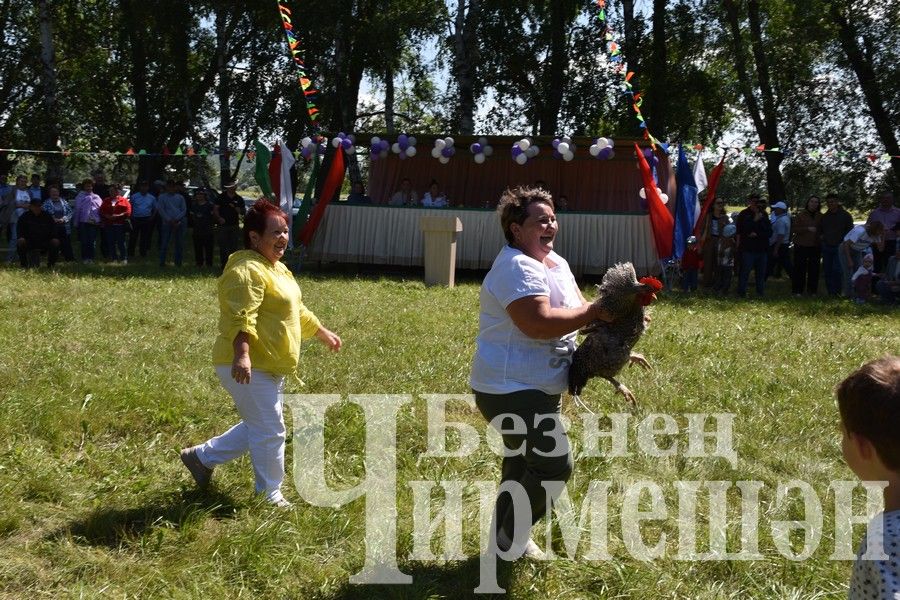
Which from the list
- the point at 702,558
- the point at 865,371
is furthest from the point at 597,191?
the point at 865,371

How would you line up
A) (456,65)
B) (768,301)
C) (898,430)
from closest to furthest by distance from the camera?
(898,430) < (768,301) < (456,65)

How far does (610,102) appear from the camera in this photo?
1045 inches

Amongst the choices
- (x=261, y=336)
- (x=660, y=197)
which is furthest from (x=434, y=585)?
(x=660, y=197)

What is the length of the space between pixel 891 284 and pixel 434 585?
12056 millimetres

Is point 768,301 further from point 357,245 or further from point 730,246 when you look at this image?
point 357,245

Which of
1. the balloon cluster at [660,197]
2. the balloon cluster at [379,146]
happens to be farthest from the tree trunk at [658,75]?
the balloon cluster at [379,146]

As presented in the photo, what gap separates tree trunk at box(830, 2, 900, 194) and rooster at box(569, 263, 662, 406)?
2237 cm

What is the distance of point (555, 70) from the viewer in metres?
26.2

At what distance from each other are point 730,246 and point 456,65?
1048cm

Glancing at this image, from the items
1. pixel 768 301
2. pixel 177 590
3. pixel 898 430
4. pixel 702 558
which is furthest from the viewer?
pixel 768 301

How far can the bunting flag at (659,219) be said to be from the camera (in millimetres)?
15406

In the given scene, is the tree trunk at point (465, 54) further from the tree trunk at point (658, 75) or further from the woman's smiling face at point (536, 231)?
the woman's smiling face at point (536, 231)

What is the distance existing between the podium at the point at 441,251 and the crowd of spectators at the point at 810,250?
164 inches

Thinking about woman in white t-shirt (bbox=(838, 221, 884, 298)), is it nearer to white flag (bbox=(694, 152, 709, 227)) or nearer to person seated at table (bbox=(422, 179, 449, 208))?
white flag (bbox=(694, 152, 709, 227))
